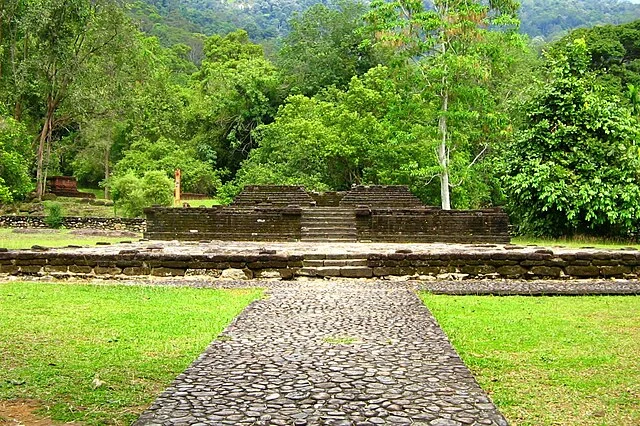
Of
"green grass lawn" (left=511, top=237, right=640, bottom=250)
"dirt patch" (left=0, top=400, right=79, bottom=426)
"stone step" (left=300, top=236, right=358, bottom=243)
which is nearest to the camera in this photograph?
"dirt patch" (left=0, top=400, right=79, bottom=426)

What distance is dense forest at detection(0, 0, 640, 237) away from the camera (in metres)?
18.8

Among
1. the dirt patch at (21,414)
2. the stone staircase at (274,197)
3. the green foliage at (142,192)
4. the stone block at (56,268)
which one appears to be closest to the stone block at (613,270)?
the stone block at (56,268)

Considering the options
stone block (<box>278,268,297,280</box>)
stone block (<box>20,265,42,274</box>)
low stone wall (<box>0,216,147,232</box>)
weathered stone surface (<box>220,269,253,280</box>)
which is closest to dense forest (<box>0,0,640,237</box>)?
low stone wall (<box>0,216,147,232</box>)

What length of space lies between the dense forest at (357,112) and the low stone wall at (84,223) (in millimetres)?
1035

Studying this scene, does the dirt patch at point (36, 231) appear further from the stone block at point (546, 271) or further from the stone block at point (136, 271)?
the stone block at point (546, 271)

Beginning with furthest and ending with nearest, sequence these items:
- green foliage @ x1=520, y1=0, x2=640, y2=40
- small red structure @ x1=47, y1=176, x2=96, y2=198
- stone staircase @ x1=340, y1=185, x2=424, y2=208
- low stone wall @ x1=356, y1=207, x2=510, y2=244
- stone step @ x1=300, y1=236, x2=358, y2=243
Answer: green foliage @ x1=520, y1=0, x2=640, y2=40, small red structure @ x1=47, y1=176, x2=96, y2=198, stone staircase @ x1=340, y1=185, x2=424, y2=208, low stone wall @ x1=356, y1=207, x2=510, y2=244, stone step @ x1=300, y1=236, x2=358, y2=243

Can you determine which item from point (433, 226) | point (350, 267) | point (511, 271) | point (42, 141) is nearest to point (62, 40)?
point (42, 141)

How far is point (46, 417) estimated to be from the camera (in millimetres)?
3693

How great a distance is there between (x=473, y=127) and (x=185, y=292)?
16.9m

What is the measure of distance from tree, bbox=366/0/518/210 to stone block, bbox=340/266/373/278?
11236mm

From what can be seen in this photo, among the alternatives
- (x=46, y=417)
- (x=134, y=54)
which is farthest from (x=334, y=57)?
(x=46, y=417)

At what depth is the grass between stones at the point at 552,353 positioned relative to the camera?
3932mm

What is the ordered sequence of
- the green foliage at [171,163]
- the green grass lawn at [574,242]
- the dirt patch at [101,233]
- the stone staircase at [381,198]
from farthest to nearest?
the green foliage at [171,163] → the dirt patch at [101,233] → the stone staircase at [381,198] → the green grass lawn at [574,242]

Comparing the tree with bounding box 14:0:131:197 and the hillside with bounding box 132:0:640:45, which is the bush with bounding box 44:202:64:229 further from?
the hillside with bounding box 132:0:640:45
